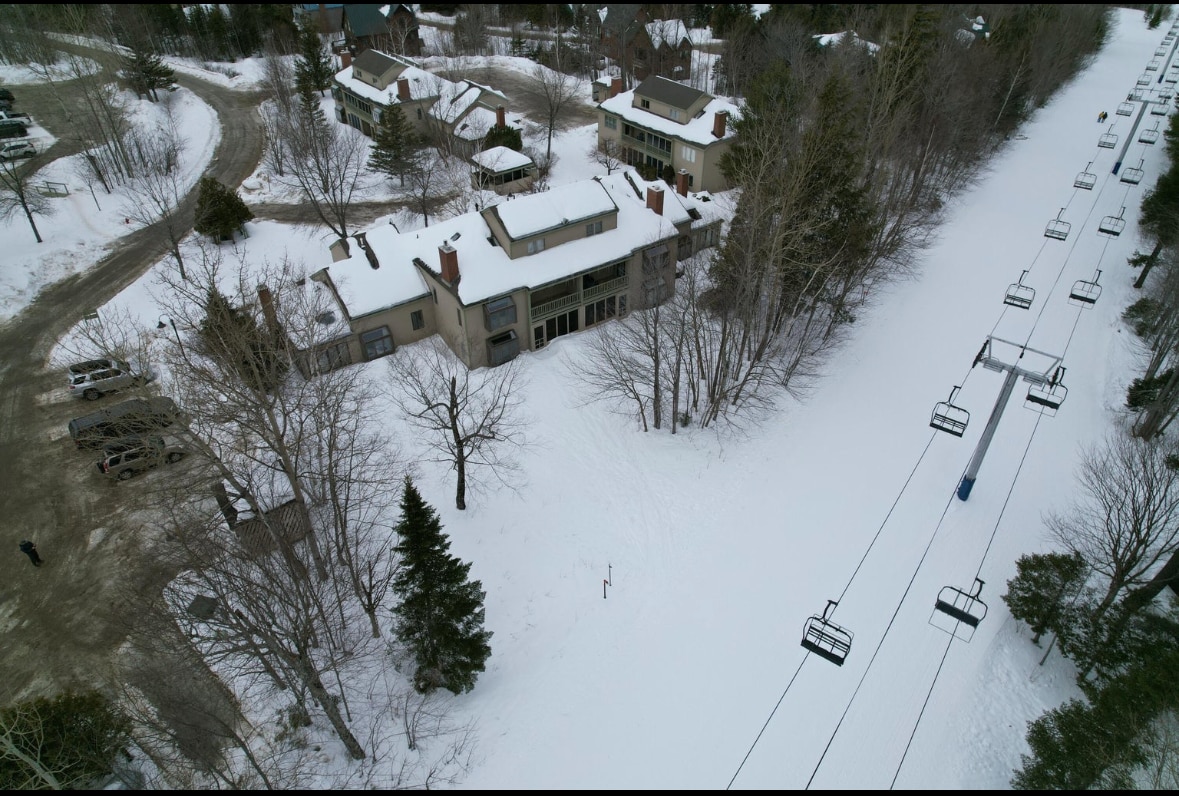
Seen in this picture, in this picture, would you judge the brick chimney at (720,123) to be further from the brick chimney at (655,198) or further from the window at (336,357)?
the window at (336,357)

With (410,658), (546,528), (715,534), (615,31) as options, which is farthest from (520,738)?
(615,31)

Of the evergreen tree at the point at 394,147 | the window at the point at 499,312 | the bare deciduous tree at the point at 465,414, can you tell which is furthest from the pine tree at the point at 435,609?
the evergreen tree at the point at 394,147

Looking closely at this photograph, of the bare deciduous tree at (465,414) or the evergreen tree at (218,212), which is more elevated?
the evergreen tree at (218,212)

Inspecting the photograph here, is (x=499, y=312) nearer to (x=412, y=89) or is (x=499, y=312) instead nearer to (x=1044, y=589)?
(x=1044, y=589)

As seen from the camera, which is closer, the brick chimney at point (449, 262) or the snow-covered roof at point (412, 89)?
the brick chimney at point (449, 262)

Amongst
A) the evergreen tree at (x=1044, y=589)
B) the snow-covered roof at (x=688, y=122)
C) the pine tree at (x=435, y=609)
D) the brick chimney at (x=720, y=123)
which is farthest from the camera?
the snow-covered roof at (x=688, y=122)
